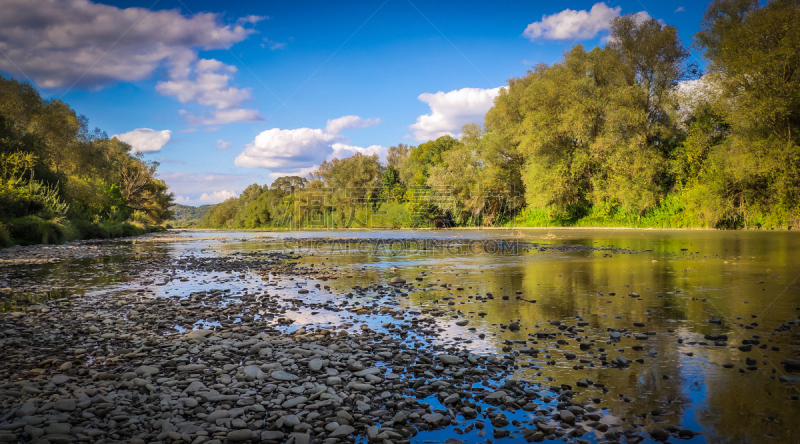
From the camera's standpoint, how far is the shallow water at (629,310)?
13.9 ft

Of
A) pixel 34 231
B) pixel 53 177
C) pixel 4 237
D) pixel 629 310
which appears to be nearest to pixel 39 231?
pixel 34 231

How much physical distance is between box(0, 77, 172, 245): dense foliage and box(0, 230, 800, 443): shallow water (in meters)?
15.4

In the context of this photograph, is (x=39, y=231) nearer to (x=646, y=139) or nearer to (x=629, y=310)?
(x=629, y=310)

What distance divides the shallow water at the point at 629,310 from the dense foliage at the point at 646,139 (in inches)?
650

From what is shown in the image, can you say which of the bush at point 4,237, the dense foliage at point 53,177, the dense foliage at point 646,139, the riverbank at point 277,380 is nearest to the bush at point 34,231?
the dense foliage at point 53,177

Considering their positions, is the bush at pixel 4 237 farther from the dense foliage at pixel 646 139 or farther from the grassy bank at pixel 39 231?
the dense foliage at pixel 646 139

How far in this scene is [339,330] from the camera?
24.3ft

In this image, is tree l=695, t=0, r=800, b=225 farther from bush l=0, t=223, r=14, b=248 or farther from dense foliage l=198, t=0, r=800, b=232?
bush l=0, t=223, r=14, b=248

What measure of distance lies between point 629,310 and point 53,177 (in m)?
45.9

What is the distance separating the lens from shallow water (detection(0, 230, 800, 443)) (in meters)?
4.24

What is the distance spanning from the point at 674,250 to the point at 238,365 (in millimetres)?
21462

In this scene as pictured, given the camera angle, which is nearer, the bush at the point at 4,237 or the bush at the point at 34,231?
the bush at the point at 4,237

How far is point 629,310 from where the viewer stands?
28.0ft

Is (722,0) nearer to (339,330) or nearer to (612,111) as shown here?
(612,111)
